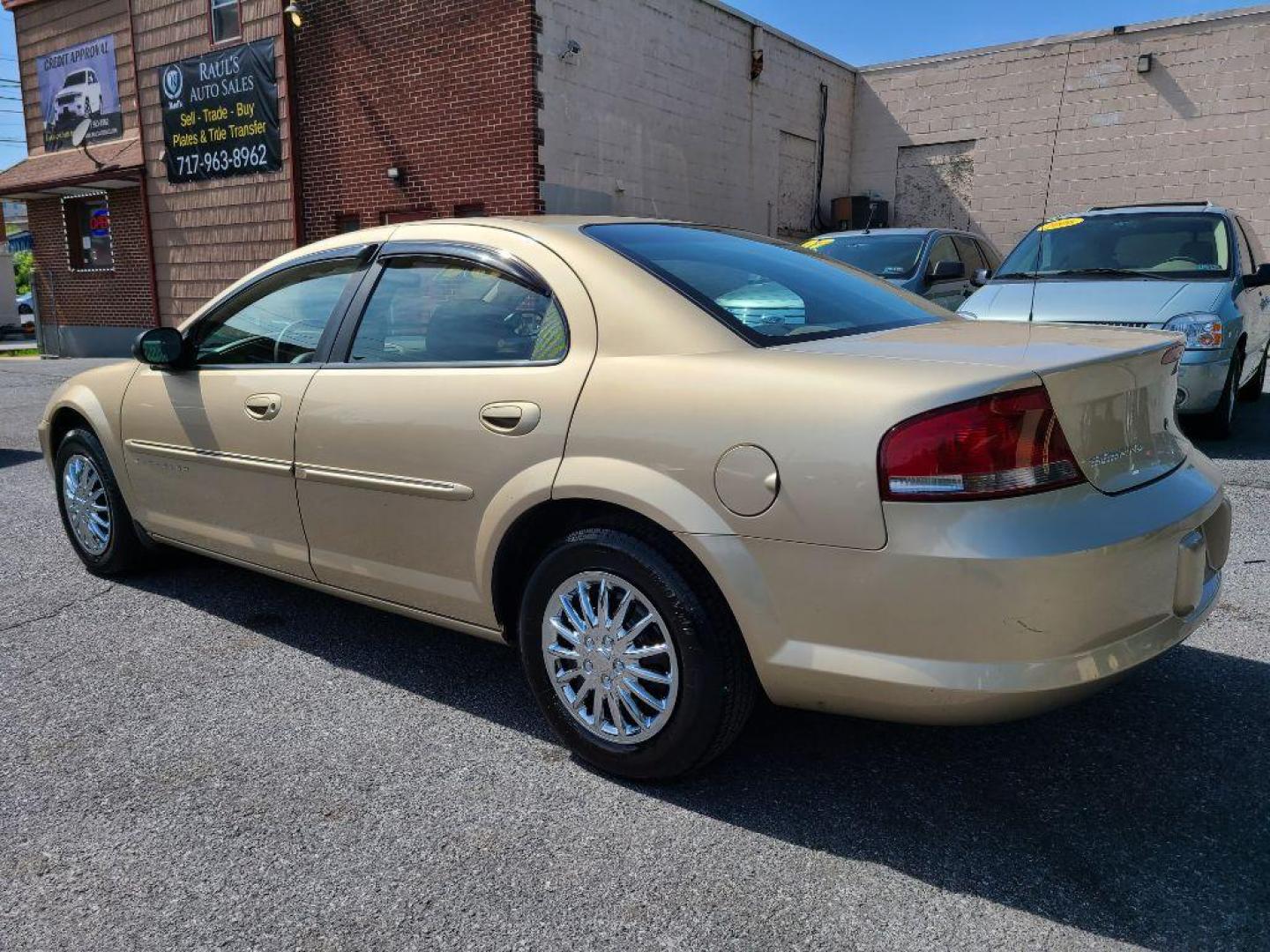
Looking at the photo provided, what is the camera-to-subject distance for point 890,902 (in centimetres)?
215

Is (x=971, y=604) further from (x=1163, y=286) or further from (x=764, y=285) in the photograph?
(x=1163, y=286)

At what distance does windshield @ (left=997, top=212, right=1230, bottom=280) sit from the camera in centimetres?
713

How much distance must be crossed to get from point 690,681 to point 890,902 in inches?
26.2

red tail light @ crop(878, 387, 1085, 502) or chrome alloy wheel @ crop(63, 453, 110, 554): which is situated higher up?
red tail light @ crop(878, 387, 1085, 502)

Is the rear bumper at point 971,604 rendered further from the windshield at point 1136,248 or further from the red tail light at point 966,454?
the windshield at point 1136,248

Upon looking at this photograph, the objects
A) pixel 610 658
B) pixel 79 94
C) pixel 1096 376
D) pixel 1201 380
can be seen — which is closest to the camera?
pixel 1096 376

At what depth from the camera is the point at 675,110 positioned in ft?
47.9

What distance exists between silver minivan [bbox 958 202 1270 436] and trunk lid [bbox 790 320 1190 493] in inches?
140

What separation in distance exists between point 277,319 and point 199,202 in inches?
553

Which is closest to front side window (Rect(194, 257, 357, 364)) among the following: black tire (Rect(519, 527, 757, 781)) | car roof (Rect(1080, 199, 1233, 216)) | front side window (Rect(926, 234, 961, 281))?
black tire (Rect(519, 527, 757, 781))

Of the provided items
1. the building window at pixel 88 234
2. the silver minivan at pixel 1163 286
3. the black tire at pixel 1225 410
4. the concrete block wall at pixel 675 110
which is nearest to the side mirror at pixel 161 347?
the silver minivan at pixel 1163 286

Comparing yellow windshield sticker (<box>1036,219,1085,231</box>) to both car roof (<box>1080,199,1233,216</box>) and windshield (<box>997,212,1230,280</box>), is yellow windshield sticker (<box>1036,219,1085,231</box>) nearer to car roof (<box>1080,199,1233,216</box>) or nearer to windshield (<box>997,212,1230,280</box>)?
windshield (<box>997,212,1230,280</box>)

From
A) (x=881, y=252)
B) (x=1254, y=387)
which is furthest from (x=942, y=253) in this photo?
(x=1254, y=387)

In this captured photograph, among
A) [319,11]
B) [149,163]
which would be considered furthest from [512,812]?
[149,163]
